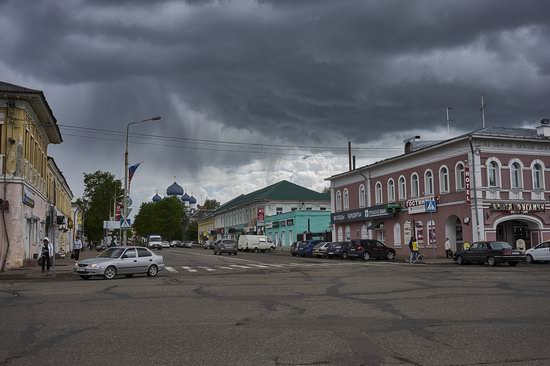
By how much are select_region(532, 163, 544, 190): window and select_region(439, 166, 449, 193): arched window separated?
634 cm

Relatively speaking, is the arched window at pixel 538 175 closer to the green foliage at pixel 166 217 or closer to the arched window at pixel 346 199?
the arched window at pixel 346 199

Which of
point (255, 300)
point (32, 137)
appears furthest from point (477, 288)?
point (32, 137)

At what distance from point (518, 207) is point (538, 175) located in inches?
161

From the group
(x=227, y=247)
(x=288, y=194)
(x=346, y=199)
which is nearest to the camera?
(x=227, y=247)

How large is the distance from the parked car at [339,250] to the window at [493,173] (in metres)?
12.6

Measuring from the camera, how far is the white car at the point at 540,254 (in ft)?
113

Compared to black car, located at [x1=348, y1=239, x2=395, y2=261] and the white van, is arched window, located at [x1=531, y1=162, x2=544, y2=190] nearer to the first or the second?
black car, located at [x1=348, y1=239, x2=395, y2=261]

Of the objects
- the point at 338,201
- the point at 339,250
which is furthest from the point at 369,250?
the point at 338,201

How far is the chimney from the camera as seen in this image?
145ft

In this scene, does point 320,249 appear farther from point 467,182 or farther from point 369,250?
point 467,182

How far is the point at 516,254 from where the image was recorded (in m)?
32.0

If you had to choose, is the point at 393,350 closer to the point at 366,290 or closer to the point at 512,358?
the point at 512,358

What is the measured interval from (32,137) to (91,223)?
77293 mm

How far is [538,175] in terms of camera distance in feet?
140
